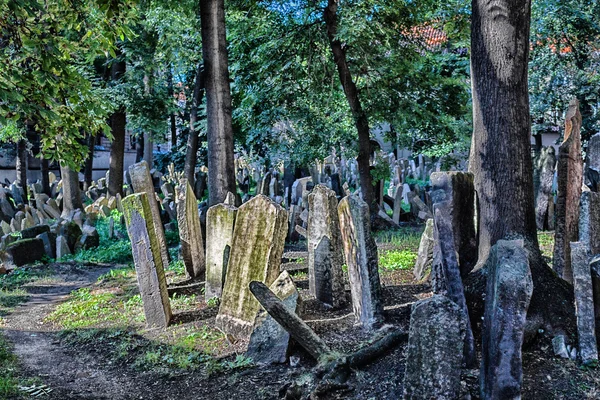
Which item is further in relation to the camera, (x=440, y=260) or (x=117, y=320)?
(x=117, y=320)

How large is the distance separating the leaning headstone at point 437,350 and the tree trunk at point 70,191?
48.1 ft

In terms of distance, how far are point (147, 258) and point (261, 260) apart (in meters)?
1.26

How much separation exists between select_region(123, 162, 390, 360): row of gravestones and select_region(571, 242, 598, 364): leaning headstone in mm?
1642

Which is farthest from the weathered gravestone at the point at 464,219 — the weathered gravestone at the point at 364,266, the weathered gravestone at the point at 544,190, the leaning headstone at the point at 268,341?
the weathered gravestone at the point at 544,190

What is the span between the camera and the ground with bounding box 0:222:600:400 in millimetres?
3740

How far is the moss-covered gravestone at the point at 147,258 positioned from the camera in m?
5.80

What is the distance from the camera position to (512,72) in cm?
504

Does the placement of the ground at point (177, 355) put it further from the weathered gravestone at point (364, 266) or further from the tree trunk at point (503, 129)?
the tree trunk at point (503, 129)

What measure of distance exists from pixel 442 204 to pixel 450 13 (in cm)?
832

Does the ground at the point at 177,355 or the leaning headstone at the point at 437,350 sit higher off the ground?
the leaning headstone at the point at 437,350

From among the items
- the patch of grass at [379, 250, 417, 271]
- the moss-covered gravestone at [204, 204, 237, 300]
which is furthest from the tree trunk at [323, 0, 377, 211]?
the moss-covered gravestone at [204, 204, 237, 300]

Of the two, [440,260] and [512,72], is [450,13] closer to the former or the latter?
[512,72]

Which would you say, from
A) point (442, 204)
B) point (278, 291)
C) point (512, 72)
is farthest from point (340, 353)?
point (512, 72)

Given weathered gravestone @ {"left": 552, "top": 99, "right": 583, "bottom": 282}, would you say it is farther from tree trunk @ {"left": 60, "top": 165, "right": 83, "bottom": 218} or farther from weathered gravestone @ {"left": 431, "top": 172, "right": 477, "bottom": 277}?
tree trunk @ {"left": 60, "top": 165, "right": 83, "bottom": 218}
